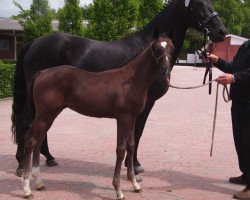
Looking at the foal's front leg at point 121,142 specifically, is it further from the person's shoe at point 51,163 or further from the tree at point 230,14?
the tree at point 230,14

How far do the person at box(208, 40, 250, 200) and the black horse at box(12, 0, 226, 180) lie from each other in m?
0.42

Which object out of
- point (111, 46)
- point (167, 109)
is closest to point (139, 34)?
point (111, 46)

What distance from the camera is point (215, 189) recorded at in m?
4.94

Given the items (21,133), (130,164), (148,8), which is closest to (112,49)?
(130,164)

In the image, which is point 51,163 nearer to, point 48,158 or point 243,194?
point 48,158

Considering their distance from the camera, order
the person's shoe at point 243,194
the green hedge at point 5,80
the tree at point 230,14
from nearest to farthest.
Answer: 1. the person's shoe at point 243,194
2. the green hedge at point 5,80
3. the tree at point 230,14

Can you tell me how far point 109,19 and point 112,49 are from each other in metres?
15.7

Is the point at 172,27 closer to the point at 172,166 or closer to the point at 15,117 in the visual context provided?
the point at 172,166

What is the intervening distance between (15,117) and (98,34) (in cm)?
1595

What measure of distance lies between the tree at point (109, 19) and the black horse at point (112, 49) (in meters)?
15.2

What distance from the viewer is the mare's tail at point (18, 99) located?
17.7 feet

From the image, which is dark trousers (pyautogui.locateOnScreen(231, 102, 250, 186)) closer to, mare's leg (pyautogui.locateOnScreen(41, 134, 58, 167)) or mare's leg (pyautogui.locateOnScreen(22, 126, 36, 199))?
mare's leg (pyautogui.locateOnScreen(22, 126, 36, 199))

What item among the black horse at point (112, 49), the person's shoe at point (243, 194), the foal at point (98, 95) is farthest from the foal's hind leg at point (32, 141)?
the person's shoe at point (243, 194)

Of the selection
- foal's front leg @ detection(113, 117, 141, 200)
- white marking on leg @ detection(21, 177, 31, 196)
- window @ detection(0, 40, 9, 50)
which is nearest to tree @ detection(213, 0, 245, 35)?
window @ detection(0, 40, 9, 50)
